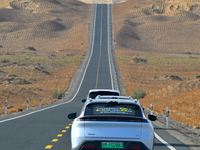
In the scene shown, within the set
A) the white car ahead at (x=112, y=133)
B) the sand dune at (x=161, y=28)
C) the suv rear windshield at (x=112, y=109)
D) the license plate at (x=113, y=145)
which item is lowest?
the license plate at (x=113, y=145)

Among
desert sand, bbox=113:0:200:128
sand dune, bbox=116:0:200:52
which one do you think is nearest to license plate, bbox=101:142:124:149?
desert sand, bbox=113:0:200:128

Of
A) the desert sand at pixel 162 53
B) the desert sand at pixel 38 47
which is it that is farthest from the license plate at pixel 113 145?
the desert sand at pixel 38 47

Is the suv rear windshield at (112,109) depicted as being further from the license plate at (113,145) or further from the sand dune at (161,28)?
the sand dune at (161,28)

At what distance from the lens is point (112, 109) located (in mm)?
7219

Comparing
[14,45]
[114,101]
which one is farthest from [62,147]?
[14,45]

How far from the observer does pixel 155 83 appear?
57562 millimetres

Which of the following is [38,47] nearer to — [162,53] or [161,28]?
[162,53]

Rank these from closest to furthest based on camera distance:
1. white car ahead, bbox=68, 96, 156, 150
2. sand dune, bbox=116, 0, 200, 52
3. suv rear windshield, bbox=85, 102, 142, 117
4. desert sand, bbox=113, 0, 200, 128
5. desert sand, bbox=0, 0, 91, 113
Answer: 1. white car ahead, bbox=68, 96, 156, 150
2. suv rear windshield, bbox=85, 102, 142, 117
3. desert sand, bbox=113, 0, 200, 128
4. desert sand, bbox=0, 0, 91, 113
5. sand dune, bbox=116, 0, 200, 52

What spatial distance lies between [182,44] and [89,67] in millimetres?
73622

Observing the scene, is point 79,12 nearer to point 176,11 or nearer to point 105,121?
point 176,11

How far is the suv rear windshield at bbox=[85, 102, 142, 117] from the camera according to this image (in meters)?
7.17

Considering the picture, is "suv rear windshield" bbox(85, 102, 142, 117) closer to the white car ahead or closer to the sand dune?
the white car ahead

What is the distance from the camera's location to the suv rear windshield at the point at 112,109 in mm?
7167

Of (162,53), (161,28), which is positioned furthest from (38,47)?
(161,28)
